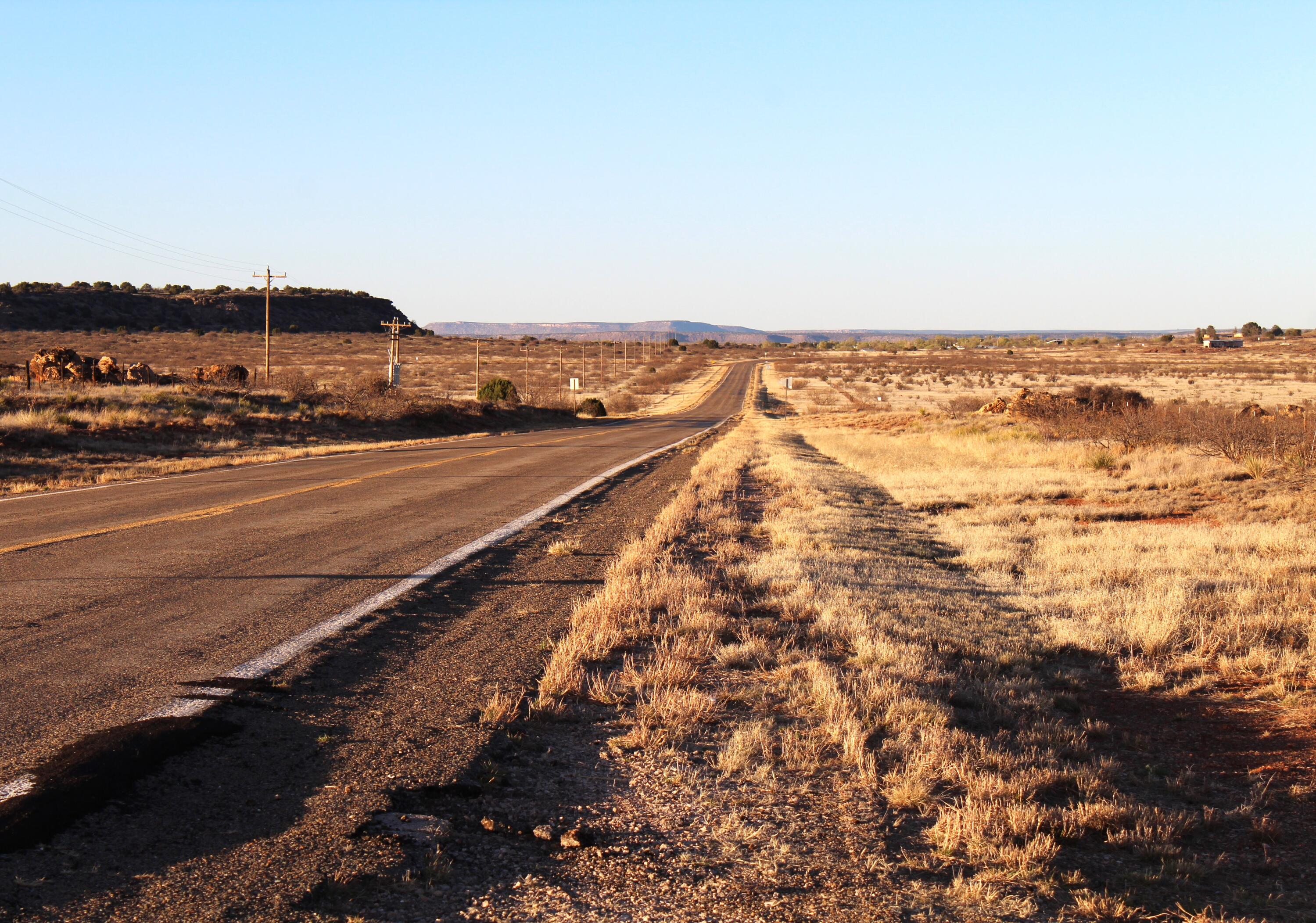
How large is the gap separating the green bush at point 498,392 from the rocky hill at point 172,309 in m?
70.9

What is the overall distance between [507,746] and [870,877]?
197cm

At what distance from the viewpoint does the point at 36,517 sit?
11695 millimetres

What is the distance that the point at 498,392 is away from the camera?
2158 inches

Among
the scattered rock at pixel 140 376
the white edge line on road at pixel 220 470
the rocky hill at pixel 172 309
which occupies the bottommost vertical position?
the white edge line on road at pixel 220 470

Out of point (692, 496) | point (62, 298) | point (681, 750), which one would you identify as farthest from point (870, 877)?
point (62, 298)

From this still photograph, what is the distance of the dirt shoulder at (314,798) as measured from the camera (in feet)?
10.6

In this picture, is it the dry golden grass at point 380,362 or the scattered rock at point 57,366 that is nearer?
the scattered rock at point 57,366

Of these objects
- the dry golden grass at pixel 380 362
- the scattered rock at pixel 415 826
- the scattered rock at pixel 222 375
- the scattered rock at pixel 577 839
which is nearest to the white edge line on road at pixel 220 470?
the scattered rock at pixel 415 826

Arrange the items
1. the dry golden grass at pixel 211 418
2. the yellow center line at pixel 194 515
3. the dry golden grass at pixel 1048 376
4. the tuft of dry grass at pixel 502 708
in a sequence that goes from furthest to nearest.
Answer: the dry golden grass at pixel 1048 376 → the dry golden grass at pixel 211 418 → the yellow center line at pixel 194 515 → the tuft of dry grass at pixel 502 708

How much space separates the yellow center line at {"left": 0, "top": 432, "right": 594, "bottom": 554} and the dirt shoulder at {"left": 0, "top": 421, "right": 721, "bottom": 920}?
501cm

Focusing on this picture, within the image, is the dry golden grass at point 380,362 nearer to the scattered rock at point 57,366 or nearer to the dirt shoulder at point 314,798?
the scattered rock at point 57,366

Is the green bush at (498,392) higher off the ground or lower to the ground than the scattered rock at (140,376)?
lower

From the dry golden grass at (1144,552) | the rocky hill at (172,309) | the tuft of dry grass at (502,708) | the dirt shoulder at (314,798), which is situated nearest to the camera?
the dirt shoulder at (314,798)

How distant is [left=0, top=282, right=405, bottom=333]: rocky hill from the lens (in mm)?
109562
